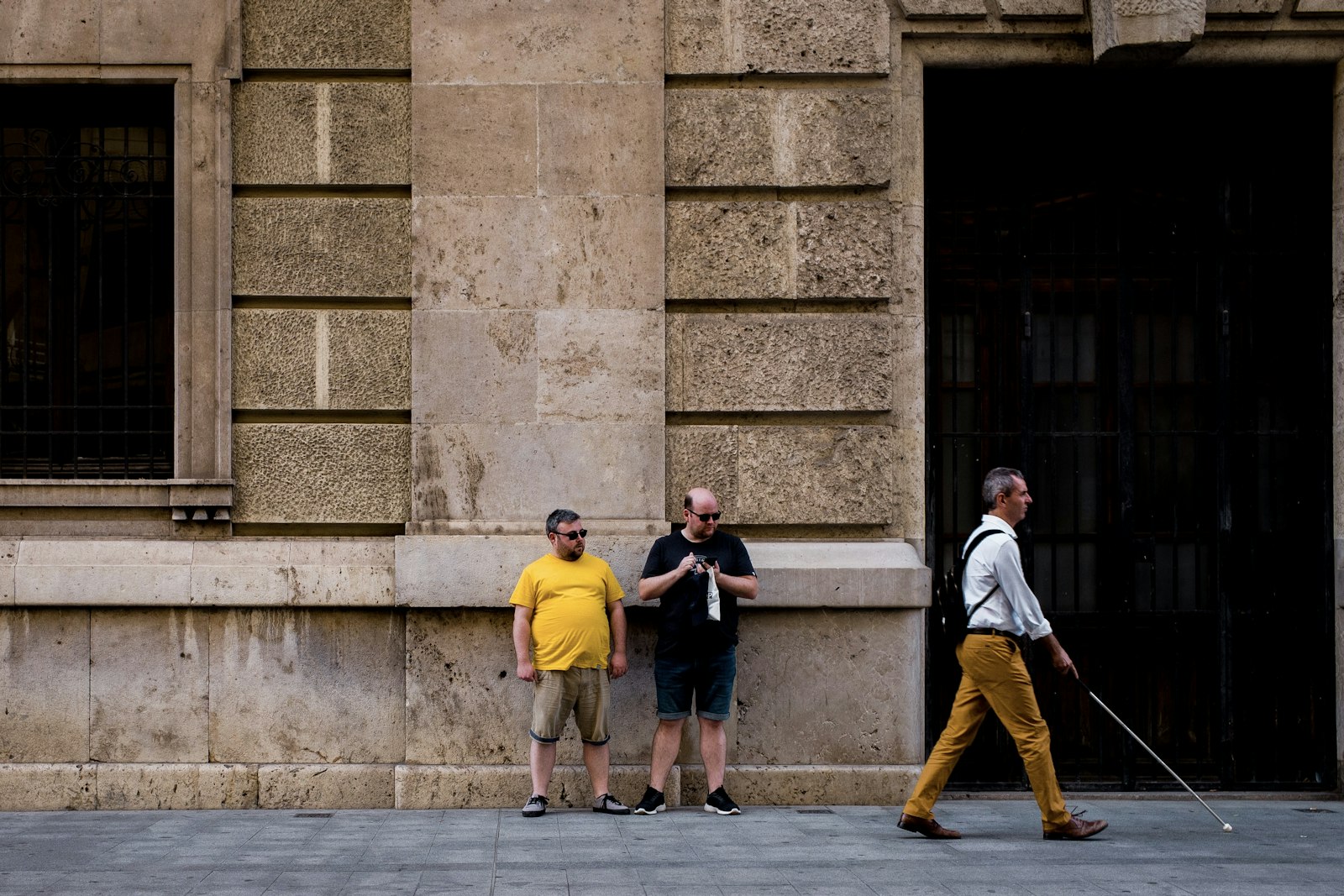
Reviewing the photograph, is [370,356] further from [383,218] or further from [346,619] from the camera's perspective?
[346,619]

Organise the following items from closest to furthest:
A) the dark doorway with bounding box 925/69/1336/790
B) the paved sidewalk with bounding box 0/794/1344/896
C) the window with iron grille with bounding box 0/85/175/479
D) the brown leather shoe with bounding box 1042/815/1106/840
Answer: the paved sidewalk with bounding box 0/794/1344/896, the brown leather shoe with bounding box 1042/815/1106/840, the window with iron grille with bounding box 0/85/175/479, the dark doorway with bounding box 925/69/1336/790

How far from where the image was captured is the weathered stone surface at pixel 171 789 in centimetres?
850

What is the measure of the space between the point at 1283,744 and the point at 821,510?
10.7 feet

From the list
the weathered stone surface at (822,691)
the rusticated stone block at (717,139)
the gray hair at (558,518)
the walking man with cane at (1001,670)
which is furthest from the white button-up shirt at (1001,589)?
the rusticated stone block at (717,139)

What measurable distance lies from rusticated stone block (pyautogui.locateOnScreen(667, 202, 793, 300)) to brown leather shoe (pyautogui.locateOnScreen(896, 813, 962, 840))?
305 centimetres

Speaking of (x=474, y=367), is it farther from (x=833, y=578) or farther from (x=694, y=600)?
(x=833, y=578)

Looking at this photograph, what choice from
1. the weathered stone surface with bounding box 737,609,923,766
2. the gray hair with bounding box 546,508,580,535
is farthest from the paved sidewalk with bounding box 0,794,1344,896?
the gray hair with bounding box 546,508,580,535

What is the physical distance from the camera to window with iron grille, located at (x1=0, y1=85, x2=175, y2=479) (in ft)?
29.5

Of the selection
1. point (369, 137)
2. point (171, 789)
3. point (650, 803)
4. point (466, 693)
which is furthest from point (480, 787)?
point (369, 137)

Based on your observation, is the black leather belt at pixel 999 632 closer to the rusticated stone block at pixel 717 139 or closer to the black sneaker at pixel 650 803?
the black sneaker at pixel 650 803

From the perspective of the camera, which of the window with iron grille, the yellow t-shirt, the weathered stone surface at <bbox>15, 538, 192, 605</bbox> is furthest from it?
the window with iron grille

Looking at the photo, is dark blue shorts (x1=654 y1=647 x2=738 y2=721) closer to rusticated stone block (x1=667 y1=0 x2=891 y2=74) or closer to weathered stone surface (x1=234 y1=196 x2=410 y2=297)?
weathered stone surface (x1=234 y1=196 x2=410 y2=297)

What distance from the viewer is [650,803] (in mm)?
8281

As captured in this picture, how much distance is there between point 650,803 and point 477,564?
1.63m
